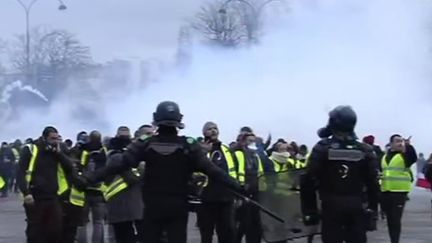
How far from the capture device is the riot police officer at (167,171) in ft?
32.1

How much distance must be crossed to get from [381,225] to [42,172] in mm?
9939

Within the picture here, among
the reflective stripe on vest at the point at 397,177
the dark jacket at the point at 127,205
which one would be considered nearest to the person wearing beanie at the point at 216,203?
the dark jacket at the point at 127,205

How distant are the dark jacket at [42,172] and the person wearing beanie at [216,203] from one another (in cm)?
171

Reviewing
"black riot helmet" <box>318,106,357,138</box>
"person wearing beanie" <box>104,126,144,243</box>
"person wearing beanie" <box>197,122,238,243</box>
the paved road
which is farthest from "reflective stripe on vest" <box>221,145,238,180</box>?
"black riot helmet" <box>318,106,357,138</box>

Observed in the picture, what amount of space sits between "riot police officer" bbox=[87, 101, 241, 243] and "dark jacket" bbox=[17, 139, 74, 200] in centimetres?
331

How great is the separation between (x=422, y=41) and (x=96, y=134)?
21.3 m

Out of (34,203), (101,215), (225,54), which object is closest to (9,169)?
(225,54)

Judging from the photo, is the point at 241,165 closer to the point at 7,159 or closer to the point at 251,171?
the point at 251,171

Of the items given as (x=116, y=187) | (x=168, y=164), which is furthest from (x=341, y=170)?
(x=116, y=187)

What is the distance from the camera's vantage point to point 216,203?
1375 centimetres

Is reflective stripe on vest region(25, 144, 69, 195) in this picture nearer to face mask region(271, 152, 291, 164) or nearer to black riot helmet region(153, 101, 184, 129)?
black riot helmet region(153, 101, 184, 129)

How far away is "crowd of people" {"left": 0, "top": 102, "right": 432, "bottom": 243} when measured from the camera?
984 cm

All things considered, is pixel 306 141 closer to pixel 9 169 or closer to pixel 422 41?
pixel 422 41

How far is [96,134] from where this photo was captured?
14930mm
